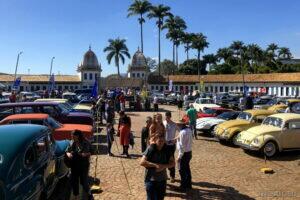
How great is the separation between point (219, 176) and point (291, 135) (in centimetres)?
483

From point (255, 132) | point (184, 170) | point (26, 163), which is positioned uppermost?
point (26, 163)

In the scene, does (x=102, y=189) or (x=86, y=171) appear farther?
(x=102, y=189)

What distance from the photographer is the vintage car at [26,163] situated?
7023mm

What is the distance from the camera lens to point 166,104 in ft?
168

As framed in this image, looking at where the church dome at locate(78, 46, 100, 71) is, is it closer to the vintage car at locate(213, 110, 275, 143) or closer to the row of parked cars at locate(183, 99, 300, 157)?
the vintage car at locate(213, 110, 275, 143)

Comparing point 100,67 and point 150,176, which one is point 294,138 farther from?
point 100,67

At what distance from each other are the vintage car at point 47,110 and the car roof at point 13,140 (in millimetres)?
8624

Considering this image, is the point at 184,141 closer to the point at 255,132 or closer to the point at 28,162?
the point at 28,162

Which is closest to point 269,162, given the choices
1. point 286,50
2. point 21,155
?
point 21,155

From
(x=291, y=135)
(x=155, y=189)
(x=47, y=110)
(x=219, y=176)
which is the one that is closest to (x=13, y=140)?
(x=155, y=189)

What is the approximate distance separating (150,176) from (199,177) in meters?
5.37

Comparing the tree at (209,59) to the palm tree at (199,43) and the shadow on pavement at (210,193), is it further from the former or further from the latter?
the shadow on pavement at (210,193)

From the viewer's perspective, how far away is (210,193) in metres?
10.7

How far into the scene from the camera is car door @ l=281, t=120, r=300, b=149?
15914mm
